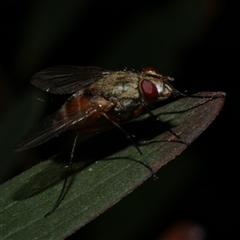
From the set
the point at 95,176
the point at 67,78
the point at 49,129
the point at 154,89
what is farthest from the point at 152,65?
the point at 95,176

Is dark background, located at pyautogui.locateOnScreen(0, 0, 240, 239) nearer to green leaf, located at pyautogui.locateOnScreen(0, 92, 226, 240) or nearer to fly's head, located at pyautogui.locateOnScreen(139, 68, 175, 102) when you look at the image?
green leaf, located at pyautogui.locateOnScreen(0, 92, 226, 240)

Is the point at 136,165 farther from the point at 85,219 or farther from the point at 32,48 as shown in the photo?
the point at 32,48

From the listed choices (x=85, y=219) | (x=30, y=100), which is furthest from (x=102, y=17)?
(x=85, y=219)

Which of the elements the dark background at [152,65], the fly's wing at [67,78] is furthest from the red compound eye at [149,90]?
the dark background at [152,65]

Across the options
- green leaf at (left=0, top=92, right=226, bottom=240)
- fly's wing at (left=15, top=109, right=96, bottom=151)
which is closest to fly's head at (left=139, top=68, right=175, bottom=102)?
green leaf at (left=0, top=92, right=226, bottom=240)

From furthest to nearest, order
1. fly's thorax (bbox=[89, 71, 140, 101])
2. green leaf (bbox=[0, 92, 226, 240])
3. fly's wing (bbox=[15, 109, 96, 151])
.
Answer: fly's thorax (bbox=[89, 71, 140, 101]), fly's wing (bbox=[15, 109, 96, 151]), green leaf (bbox=[0, 92, 226, 240])

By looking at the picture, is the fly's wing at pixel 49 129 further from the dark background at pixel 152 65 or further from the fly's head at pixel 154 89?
the dark background at pixel 152 65

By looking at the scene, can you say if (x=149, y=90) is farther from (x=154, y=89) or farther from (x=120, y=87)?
(x=120, y=87)
